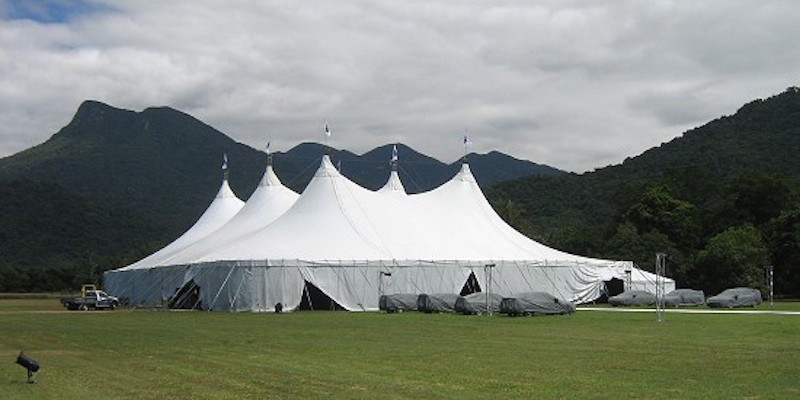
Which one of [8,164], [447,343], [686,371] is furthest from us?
[8,164]

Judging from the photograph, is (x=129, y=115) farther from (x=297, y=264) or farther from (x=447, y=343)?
(x=447, y=343)

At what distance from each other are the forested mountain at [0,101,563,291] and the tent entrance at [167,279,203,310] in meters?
21.6


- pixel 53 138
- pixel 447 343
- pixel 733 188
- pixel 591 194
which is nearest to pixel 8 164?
pixel 53 138

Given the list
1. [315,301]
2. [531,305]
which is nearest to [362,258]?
[315,301]

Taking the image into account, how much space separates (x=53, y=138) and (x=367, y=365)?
130619mm

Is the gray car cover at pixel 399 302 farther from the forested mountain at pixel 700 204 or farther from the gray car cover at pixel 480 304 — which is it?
the forested mountain at pixel 700 204

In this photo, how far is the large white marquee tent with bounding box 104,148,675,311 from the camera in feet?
136

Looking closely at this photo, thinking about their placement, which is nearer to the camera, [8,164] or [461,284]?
[461,284]

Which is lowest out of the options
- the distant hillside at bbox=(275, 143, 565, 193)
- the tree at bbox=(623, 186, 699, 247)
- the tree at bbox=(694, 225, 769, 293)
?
the tree at bbox=(694, 225, 769, 293)

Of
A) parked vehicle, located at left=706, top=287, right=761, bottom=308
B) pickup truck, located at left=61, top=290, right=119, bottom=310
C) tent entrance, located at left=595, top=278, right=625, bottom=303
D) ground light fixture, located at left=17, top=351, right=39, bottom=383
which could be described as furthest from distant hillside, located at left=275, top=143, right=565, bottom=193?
ground light fixture, located at left=17, top=351, right=39, bottom=383

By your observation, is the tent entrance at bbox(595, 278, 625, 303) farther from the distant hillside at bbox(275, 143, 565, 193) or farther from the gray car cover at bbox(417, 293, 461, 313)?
the distant hillside at bbox(275, 143, 565, 193)

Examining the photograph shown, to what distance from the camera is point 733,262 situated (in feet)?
177

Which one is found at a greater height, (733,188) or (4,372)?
(733,188)

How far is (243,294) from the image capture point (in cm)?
4144
